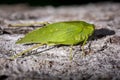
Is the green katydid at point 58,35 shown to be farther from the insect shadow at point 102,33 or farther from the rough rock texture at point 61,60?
the insect shadow at point 102,33

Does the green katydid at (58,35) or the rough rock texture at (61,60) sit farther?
the green katydid at (58,35)

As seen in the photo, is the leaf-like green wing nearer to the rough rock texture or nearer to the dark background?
the rough rock texture

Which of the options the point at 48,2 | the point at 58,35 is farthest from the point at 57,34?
the point at 48,2

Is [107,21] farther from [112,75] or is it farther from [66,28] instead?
[112,75]

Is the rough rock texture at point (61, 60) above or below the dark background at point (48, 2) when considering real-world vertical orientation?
below

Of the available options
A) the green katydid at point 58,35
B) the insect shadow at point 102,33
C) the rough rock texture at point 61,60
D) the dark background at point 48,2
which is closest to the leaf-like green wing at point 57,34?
the green katydid at point 58,35

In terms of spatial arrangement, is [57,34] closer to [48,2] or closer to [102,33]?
[102,33]

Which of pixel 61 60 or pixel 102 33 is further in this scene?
pixel 102 33

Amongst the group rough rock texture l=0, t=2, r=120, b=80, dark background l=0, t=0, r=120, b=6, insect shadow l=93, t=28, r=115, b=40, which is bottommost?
rough rock texture l=0, t=2, r=120, b=80

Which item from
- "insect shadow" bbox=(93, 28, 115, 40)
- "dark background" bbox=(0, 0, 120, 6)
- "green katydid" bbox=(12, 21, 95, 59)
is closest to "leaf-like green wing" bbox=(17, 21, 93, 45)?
"green katydid" bbox=(12, 21, 95, 59)
